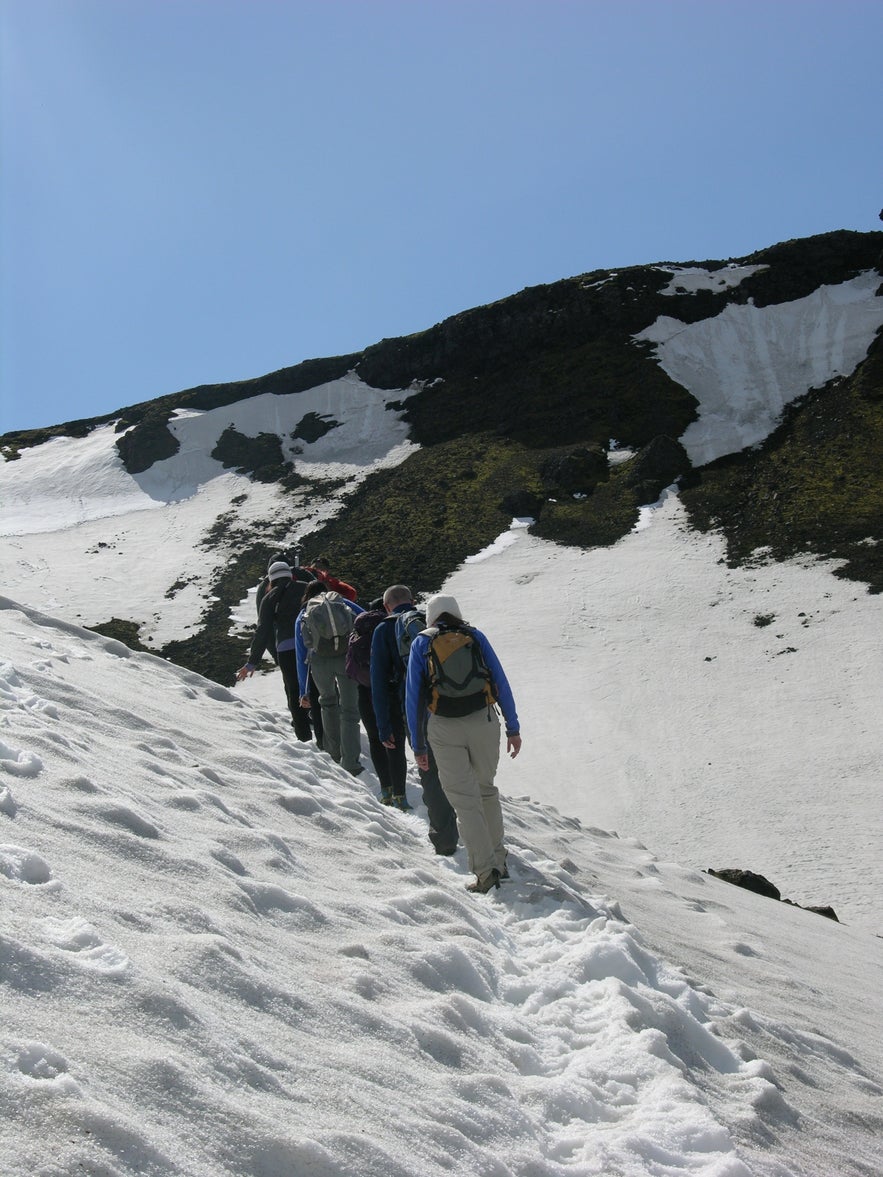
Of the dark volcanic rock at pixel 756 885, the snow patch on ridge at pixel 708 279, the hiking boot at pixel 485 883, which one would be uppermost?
the snow patch on ridge at pixel 708 279

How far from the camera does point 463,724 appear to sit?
23.5 feet

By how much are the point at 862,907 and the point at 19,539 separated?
51.2m

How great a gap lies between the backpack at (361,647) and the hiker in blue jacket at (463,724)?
2.49 m

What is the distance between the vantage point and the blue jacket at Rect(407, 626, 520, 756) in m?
7.18

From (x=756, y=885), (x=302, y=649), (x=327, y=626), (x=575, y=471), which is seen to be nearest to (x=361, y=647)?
(x=327, y=626)

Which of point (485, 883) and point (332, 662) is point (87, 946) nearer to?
point (485, 883)

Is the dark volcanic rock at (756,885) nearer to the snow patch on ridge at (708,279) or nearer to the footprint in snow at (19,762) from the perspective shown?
the footprint in snow at (19,762)

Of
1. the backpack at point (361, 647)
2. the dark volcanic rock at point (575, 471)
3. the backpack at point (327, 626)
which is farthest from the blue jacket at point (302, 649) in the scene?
the dark volcanic rock at point (575, 471)

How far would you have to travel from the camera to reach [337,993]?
4.21 metres

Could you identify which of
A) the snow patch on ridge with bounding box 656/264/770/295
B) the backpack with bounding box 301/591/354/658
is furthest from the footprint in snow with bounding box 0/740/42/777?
the snow patch on ridge with bounding box 656/264/770/295

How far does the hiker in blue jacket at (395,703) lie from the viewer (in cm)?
823

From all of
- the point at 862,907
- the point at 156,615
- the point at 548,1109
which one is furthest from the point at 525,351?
the point at 548,1109

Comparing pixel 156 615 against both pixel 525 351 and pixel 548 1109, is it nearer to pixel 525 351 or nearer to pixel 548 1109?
pixel 525 351

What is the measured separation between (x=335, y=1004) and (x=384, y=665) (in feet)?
16.2
